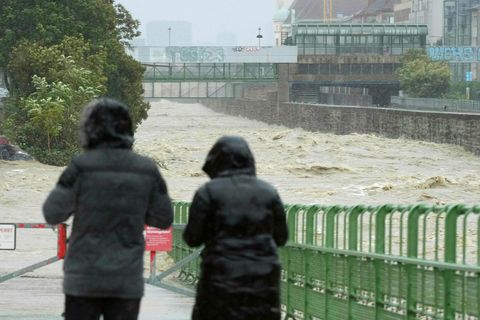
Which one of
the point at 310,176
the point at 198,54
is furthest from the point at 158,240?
the point at 198,54

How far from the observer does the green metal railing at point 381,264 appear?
10.5m

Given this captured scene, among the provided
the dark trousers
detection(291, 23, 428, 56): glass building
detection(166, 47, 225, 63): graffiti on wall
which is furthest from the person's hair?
detection(291, 23, 428, 56): glass building

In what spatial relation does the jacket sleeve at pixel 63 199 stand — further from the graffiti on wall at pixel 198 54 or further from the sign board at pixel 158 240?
the graffiti on wall at pixel 198 54

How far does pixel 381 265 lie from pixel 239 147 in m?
4.68

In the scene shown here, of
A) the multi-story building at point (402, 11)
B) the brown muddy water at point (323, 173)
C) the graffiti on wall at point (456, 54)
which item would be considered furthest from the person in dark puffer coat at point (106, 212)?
the multi-story building at point (402, 11)

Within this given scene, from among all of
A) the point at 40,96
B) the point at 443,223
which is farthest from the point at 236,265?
the point at 40,96

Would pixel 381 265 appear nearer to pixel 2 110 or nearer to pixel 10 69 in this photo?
pixel 10 69

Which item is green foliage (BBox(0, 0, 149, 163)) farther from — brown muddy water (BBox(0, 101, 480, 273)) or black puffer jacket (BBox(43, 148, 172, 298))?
black puffer jacket (BBox(43, 148, 172, 298))

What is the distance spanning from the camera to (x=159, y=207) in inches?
295

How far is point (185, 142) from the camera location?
307 feet

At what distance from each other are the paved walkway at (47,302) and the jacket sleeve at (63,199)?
5.89 m

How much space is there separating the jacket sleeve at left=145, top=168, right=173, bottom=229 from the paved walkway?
19.1ft

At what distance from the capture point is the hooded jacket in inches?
285

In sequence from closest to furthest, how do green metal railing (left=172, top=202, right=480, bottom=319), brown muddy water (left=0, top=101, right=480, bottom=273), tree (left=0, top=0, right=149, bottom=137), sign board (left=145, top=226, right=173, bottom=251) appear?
green metal railing (left=172, top=202, right=480, bottom=319) < sign board (left=145, top=226, right=173, bottom=251) < brown muddy water (left=0, top=101, right=480, bottom=273) < tree (left=0, top=0, right=149, bottom=137)
